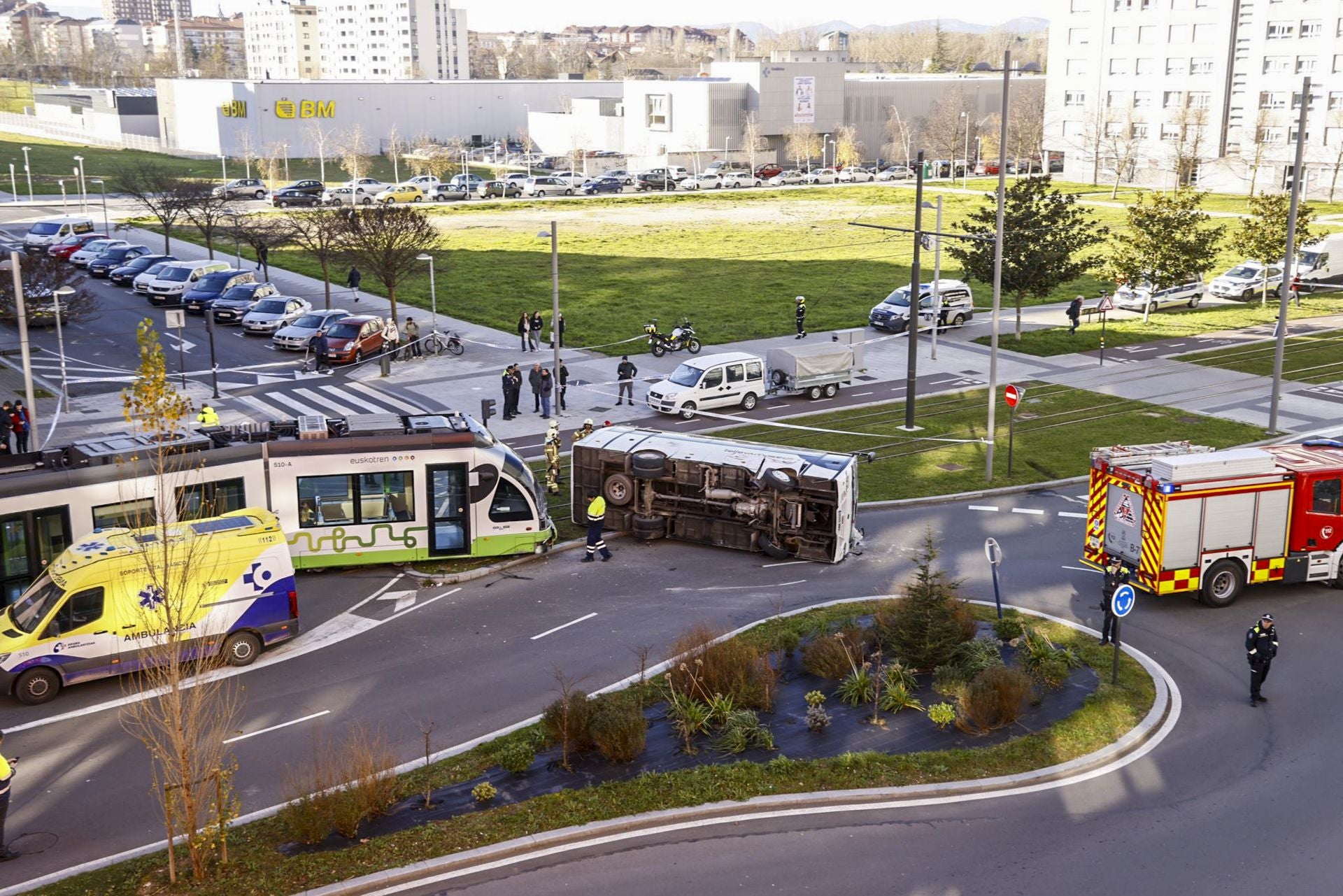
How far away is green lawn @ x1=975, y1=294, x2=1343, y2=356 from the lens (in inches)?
1804

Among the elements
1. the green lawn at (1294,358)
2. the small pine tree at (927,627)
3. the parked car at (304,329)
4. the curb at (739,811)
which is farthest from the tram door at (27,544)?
the green lawn at (1294,358)

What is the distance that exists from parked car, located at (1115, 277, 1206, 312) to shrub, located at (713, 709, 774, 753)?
40154mm

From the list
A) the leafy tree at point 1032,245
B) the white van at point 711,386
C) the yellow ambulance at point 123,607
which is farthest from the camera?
the leafy tree at point 1032,245

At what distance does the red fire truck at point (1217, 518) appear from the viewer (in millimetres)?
21188

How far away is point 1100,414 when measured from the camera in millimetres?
35844

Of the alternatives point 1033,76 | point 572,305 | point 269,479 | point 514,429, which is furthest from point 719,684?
point 1033,76

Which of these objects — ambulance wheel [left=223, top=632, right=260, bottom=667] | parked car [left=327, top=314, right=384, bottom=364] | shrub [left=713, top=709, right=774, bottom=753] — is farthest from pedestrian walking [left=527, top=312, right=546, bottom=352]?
shrub [left=713, top=709, right=774, bottom=753]

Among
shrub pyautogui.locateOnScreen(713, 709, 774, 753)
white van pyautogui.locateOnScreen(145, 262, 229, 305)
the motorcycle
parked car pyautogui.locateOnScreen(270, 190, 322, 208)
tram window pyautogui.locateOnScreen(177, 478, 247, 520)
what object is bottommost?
shrub pyautogui.locateOnScreen(713, 709, 774, 753)

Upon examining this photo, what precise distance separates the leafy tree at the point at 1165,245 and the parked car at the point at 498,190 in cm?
5682

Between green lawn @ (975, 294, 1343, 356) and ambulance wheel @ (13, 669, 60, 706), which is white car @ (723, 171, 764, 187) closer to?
green lawn @ (975, 294, 1343, 356)

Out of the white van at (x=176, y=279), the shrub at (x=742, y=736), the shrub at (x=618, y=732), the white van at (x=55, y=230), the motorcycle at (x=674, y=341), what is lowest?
the shrub at (x=742, y=736)

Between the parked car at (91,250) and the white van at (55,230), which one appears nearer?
the parked car at (91,250)

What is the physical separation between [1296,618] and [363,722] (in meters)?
15.7

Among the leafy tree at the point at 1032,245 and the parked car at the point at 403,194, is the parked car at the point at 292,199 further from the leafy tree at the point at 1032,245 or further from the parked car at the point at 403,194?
the leafy tree at the point at 1032,245
